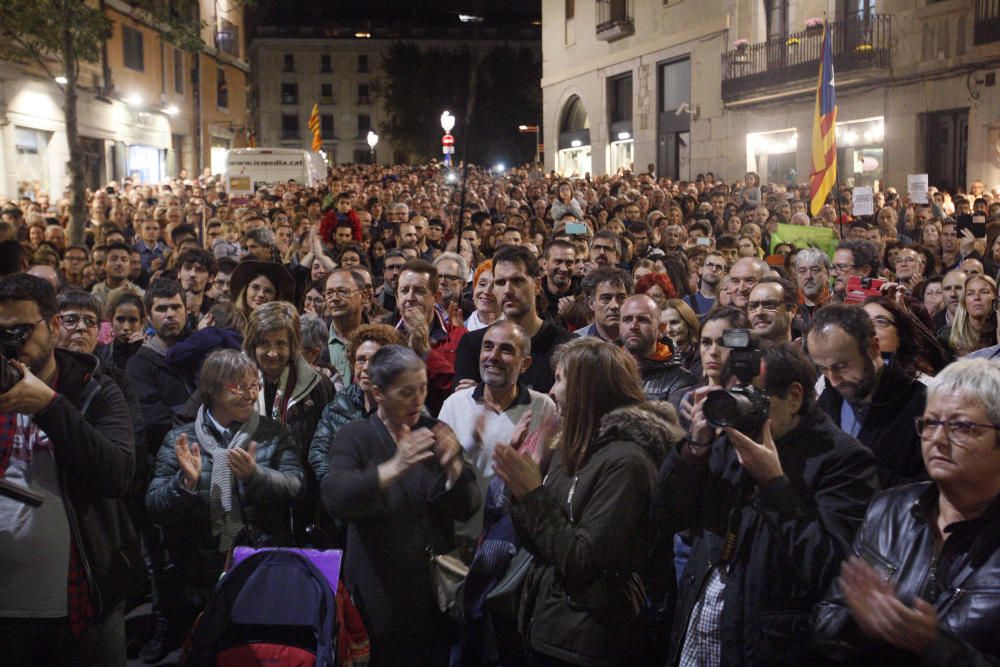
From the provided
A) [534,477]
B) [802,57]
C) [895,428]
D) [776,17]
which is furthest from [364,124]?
[534,477]

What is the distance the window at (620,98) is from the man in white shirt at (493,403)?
33.5 m

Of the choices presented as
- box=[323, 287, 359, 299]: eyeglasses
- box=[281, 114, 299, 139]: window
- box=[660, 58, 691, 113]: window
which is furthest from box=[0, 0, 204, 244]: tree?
box=[281, 114, 299, 139]: window

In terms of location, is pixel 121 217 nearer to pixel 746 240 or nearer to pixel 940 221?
pixel 746 240

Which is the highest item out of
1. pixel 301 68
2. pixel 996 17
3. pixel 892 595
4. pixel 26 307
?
pixel 301 68

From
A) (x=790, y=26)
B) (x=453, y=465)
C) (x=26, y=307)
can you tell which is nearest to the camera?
(x=26, y=307)

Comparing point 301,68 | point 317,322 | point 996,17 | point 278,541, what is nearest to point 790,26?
point 996,17

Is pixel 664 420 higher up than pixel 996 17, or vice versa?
pixel 996 17

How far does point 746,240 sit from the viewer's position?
9953 millimetres

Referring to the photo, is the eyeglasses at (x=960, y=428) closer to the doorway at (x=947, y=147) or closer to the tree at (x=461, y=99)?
the doorway at (x=947, y=147)

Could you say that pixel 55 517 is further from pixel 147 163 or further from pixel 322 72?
pixel 322 72

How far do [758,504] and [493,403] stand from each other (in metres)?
1.59

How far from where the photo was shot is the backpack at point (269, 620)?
380 centimetres

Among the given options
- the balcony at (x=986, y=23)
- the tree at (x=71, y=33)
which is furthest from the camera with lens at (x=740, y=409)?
the balcony at (x=986, y=23)

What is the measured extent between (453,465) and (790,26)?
26.2 meters
